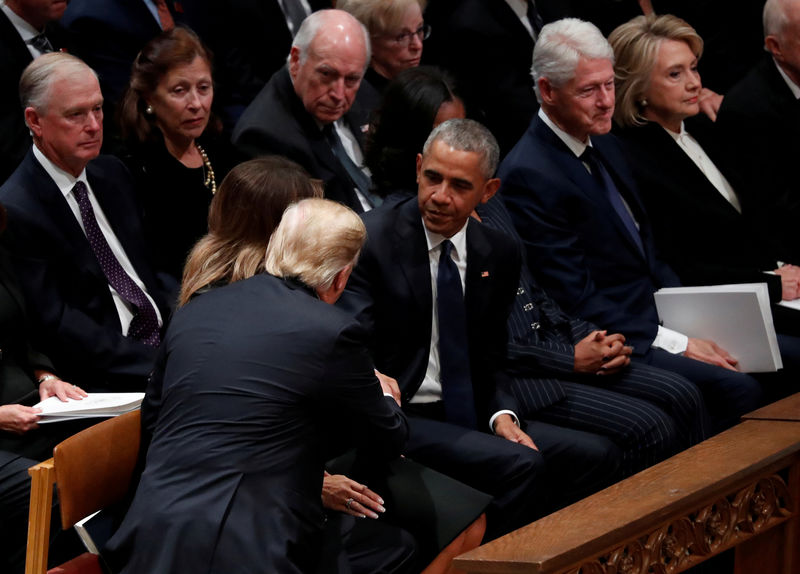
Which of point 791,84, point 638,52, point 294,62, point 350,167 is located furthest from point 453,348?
point 791,84

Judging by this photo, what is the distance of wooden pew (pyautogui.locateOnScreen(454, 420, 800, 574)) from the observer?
245cm

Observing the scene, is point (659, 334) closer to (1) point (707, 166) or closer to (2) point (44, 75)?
(1) point (707, 166)

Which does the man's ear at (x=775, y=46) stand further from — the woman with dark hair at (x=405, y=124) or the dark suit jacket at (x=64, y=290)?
the dark suit jacket at (x=64, y=290)

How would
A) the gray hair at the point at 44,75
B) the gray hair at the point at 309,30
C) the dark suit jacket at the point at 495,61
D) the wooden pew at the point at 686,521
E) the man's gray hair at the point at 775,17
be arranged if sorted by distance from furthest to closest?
the dark suit jacket at the point at 495,61 → the man's gray hair at the point at 775,17 → the gray hair at the point at 309,30 → the gray hair at the point at 44,75 → the wooden pew at the point at 686,521

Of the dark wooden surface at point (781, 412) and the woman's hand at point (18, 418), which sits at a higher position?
the woman's hand at point (18, 418)

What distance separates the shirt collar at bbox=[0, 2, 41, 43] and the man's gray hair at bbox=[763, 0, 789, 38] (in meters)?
2.99

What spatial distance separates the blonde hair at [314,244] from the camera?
2705 millimetres

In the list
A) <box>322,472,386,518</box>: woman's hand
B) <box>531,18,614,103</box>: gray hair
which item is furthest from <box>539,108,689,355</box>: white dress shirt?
<box>322,472,386,518</box>: woman's hand

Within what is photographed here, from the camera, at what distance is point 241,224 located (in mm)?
2996

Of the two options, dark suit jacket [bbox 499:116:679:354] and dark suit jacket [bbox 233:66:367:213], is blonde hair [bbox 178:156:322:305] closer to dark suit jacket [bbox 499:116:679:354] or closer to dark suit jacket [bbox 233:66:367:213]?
dark suit jacket [bbox 233:66:367:213]

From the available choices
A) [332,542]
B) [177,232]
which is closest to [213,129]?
[177,232]

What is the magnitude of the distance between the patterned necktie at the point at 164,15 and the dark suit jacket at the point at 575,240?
1.53 meters

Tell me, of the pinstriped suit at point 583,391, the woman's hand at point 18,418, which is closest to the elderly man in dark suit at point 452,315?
the pinstriped suit at point 583,391

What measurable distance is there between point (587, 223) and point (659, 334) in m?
0.50
